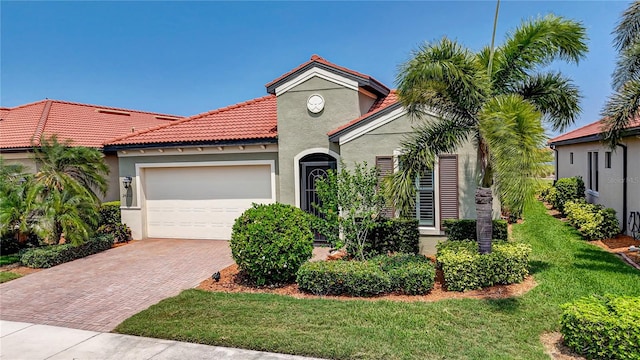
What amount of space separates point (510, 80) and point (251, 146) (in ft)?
27.4

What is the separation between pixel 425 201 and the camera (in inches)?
454

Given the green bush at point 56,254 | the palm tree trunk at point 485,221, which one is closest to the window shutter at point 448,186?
the palm tree trunk at point 485,221

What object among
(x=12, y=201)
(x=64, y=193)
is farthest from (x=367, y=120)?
(x=12, y=201)

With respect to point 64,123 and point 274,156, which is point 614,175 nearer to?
point 274,156

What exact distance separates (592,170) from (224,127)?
15351 millimetres

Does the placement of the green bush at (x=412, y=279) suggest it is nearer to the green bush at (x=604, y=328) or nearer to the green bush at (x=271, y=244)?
the green bush at (x=271, y=244)

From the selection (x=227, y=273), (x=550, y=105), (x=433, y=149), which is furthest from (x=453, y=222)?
(x=227, y=273)

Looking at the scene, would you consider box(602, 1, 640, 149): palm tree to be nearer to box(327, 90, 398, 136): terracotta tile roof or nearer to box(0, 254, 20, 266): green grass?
box(327, 90, 398, 136): terracotta tile roof

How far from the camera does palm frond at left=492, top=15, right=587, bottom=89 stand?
8.48 m

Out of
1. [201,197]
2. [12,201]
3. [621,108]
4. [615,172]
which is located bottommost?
[201,197]

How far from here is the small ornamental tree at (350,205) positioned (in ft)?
32.3

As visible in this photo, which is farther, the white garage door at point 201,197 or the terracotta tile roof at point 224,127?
the white garage door at point 201,197

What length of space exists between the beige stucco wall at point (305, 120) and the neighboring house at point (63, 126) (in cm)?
814

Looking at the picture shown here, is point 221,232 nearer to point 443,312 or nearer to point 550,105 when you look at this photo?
point 443,312
